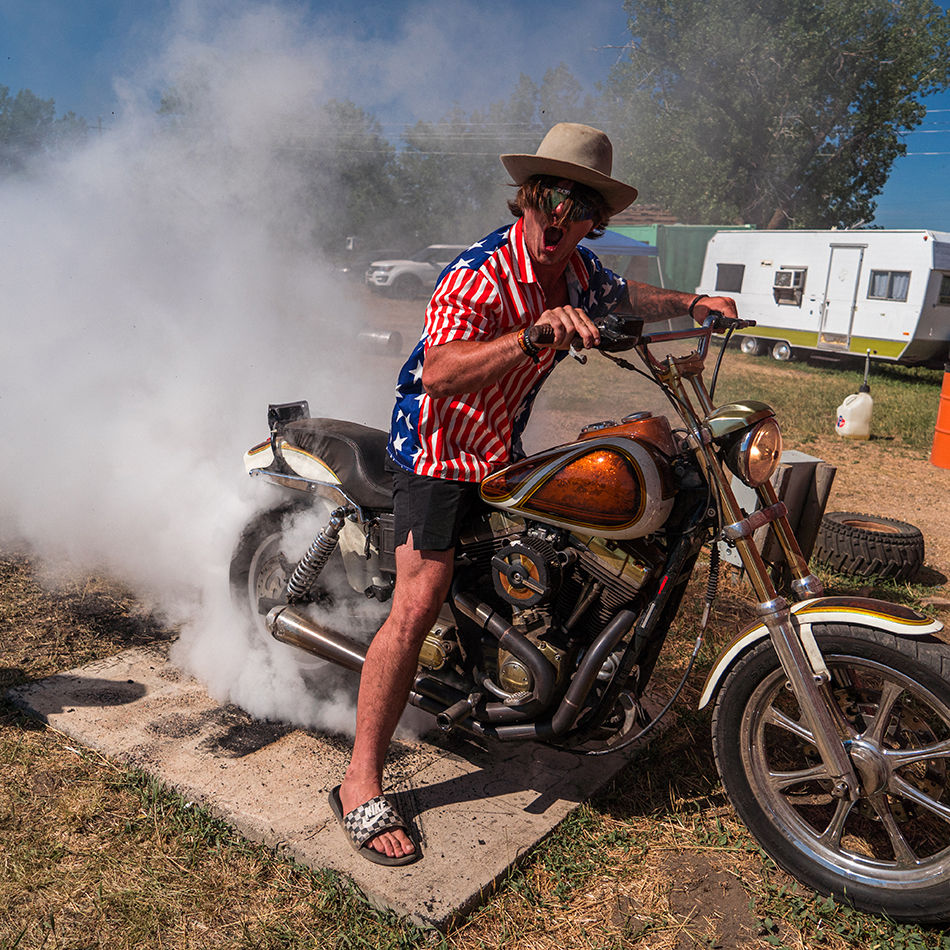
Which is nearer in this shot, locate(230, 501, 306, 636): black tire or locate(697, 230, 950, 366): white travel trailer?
locate(230, 501, 306, 636): black tire

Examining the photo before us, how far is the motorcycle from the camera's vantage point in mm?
2150

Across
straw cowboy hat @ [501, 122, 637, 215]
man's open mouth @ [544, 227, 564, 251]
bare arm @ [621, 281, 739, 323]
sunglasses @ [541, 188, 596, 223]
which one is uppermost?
straw cowboy hat @ [501, 122, 637, 215]

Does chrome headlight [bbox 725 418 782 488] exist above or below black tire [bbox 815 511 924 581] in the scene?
above

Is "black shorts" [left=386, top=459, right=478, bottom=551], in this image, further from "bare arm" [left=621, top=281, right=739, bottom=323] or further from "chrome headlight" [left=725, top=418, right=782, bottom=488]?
"bare arm" [left=621, top=281, right=739, bottom=323]

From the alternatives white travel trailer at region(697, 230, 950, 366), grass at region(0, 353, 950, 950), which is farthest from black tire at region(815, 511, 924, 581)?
white travel trailer at region(697, 230, 950, 366)

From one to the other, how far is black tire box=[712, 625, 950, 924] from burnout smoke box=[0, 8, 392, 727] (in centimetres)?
162

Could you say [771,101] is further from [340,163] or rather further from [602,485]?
[602,485]

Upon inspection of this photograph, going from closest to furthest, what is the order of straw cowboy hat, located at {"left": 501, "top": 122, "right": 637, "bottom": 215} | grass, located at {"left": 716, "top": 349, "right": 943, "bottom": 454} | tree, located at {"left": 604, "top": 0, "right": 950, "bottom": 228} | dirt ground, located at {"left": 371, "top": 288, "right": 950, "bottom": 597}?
straw cowboy hat, located at {"left": 501, "top": 122, "right": 637, "bottom": 215}
dirt ground, located at {"left": 371, "top": 288, "right": 950, "bottom": 597}
grass, located at {"left": 716, "top": 349, "right": 943, "bottom": 454}
tree, located at {"left": 604, "top": 0, "right": 950, "bottom": 228}

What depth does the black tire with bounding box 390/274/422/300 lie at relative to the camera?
23047 mm

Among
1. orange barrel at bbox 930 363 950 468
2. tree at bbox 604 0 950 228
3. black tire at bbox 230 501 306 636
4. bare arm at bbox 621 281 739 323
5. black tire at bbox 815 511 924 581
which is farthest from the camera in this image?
tree at bbox 604 0 950 228

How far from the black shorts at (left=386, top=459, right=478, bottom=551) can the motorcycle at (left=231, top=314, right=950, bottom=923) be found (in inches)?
4.0

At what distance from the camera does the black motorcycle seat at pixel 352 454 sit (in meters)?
2.88

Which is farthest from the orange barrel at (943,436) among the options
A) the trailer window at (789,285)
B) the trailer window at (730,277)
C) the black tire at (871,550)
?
the trailer window at (730,277)

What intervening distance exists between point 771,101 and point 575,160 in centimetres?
2887
